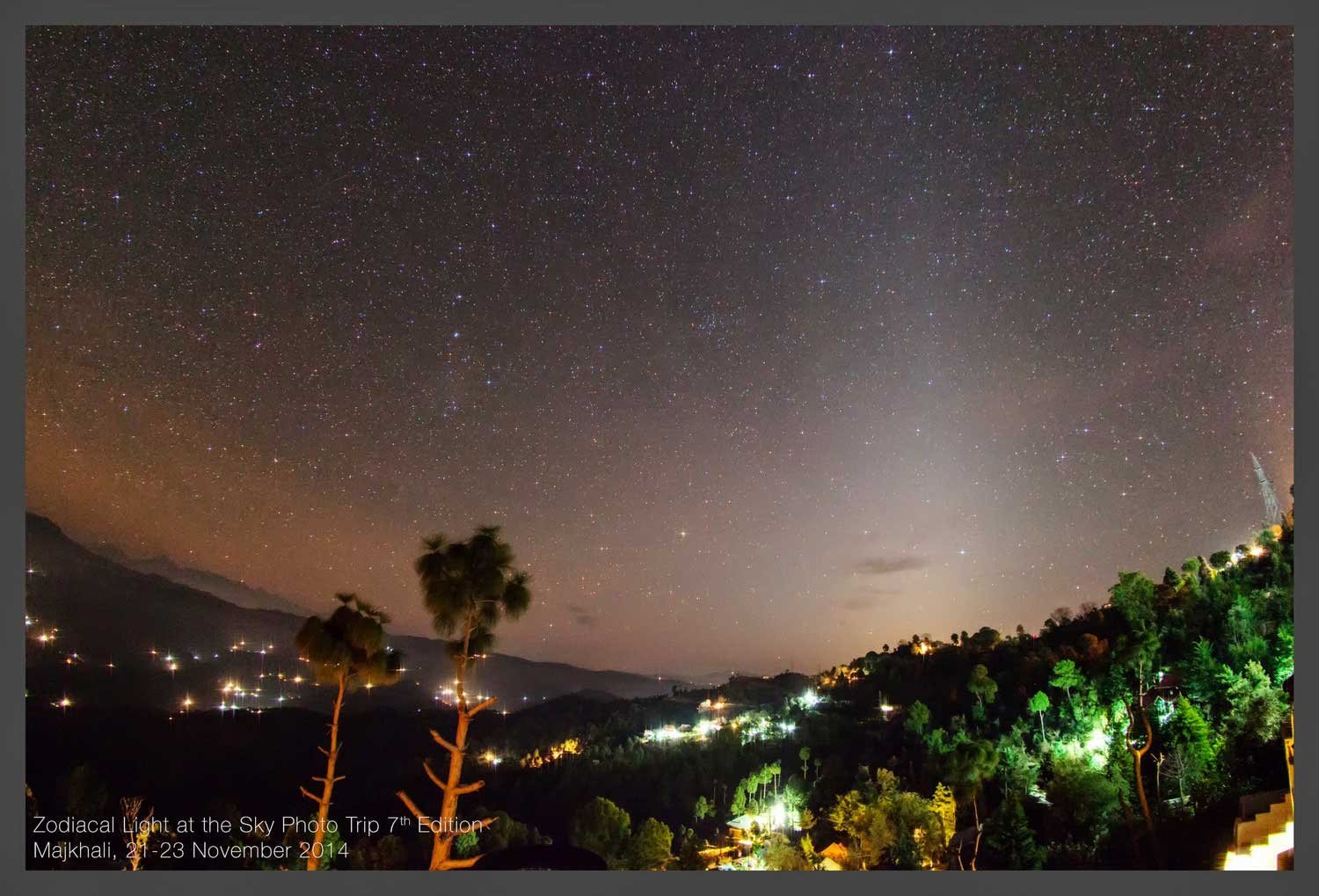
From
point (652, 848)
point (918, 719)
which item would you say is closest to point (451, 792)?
point (652, 848)

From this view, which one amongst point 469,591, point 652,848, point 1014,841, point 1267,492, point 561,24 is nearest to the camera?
point 561,24

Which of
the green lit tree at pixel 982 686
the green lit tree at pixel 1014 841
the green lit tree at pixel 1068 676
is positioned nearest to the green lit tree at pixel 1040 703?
the green lit tree at pixel 1068 676

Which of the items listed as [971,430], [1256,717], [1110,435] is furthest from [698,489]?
[1256,717]

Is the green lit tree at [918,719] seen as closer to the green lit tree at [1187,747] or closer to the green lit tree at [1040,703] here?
the green lit tree at [1040,703]

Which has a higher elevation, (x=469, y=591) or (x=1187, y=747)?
→ (x=469, y=591)

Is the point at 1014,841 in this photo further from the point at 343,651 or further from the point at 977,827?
the point at 343,651
